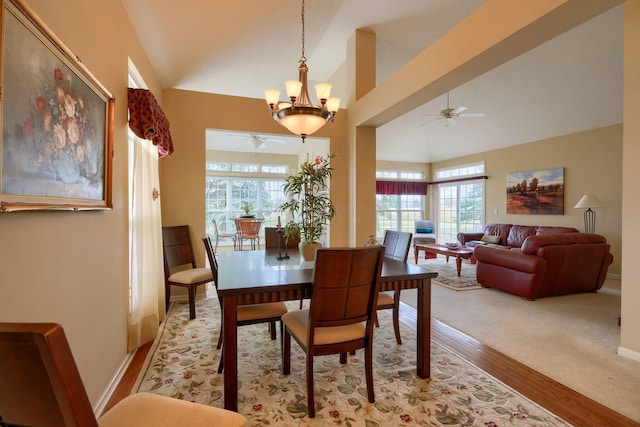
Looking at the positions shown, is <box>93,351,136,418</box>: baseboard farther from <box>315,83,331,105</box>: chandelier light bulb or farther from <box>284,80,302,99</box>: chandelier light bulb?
<box>315,83,331,105</box>: chandelier light bulb

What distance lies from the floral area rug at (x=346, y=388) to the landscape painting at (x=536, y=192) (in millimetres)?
5286

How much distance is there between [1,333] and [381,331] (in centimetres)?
283

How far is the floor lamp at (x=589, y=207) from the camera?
16.7 feet

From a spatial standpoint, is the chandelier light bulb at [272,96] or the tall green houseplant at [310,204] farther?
the chandelier light bulb at [272,96]

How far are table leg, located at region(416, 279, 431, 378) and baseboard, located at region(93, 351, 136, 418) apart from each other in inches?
80.0

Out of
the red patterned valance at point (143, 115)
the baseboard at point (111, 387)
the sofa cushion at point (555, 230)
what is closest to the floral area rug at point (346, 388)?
the baseboard at point (111, 387)

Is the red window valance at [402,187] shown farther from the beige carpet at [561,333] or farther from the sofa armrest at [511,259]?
the beige carpet at [561,333]

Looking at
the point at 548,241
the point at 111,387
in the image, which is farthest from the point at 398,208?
the point at 111,387

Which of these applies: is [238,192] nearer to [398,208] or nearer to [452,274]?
[398,208]

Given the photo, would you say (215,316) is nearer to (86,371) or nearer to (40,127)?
(86,371)

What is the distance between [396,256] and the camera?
2910 mm

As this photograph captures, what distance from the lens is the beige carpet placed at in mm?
2051

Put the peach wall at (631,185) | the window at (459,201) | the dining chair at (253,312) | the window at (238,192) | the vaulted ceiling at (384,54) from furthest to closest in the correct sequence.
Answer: the window at (238,192), the window at (459,201), the vaulted ceiling at (384,54), the peach wall at (631,185), the dining chair at (253,312)

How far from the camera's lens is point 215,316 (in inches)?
132
